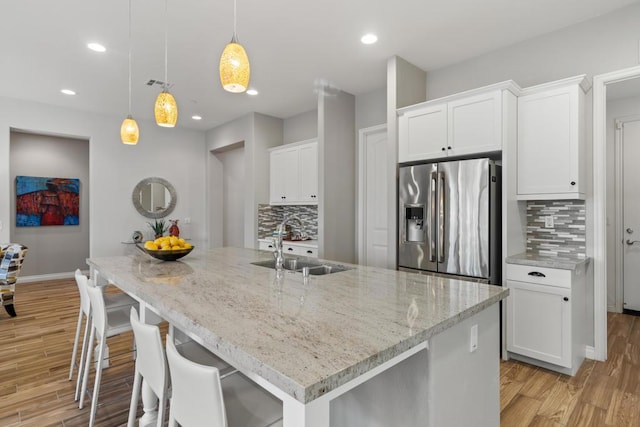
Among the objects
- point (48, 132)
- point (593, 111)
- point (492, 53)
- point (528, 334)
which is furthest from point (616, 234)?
point (48, 132)

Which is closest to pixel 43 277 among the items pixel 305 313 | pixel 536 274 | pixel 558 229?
pixel 305 313

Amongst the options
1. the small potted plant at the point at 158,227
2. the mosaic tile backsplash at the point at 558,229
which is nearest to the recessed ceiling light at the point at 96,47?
the small potted plant at the point at 158,227

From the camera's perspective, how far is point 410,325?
1154mm

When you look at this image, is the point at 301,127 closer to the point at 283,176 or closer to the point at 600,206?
the point at 283,176

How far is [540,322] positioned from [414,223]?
1.27 m

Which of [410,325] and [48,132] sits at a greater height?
[48,132]

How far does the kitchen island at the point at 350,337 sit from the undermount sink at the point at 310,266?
382 millimetres

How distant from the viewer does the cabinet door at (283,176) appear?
5.13m

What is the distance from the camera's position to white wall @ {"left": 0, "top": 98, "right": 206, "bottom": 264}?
4879 millimetres

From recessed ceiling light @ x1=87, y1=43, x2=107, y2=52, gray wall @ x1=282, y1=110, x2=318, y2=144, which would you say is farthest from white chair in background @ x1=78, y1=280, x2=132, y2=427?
gray wall @ x1=282, y1=110, x2=318, y2=144

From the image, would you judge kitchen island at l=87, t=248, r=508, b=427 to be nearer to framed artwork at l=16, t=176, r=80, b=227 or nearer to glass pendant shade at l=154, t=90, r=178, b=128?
glass pendant shade at l=154, t=90, r=178, b=128

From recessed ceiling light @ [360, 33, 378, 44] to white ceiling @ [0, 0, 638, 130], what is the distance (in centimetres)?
5

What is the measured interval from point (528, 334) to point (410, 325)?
7.01 feet

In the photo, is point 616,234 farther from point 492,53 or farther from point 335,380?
point 335,380
